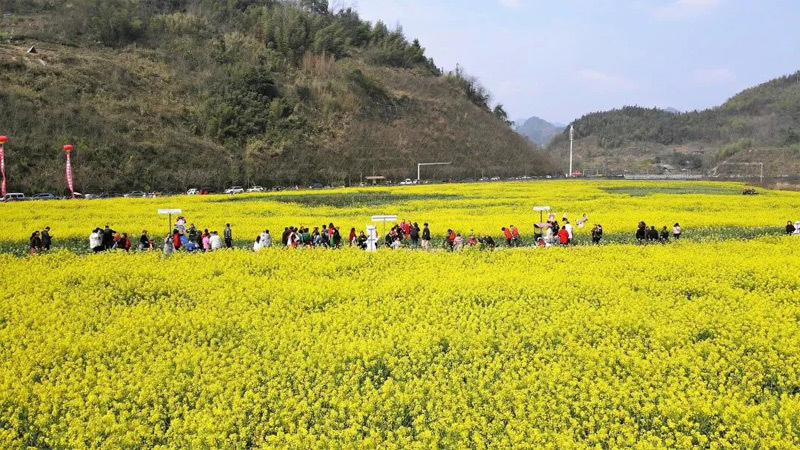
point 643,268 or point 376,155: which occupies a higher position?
point 376,155

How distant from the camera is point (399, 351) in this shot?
10.4 metres

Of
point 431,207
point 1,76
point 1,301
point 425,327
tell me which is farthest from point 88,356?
point 1,76

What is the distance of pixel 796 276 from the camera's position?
1516cm

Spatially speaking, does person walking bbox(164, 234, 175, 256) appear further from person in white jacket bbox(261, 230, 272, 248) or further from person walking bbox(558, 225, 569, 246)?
person walking bbox(558, 225, 569, 246)

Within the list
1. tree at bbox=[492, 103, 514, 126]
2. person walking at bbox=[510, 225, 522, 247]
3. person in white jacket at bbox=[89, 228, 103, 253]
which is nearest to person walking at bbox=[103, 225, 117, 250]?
person in white jacket at bbox=[89, 228, 103, 253]

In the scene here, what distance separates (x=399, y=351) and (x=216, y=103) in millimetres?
73749

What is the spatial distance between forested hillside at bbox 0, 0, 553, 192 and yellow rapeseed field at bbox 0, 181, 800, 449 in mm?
44036

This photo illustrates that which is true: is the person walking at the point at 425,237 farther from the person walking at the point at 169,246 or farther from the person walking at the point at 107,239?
the person walking at the point at 107,239

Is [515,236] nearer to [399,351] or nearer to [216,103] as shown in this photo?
[399,351]

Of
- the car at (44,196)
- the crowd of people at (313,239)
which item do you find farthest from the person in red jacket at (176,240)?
the car at (44,196)

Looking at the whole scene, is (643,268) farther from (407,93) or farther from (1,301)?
(407,93)

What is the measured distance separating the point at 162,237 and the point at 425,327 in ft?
58.3

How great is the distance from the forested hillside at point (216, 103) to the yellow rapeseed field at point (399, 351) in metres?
44.0

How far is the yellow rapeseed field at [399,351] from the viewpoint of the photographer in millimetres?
7961
